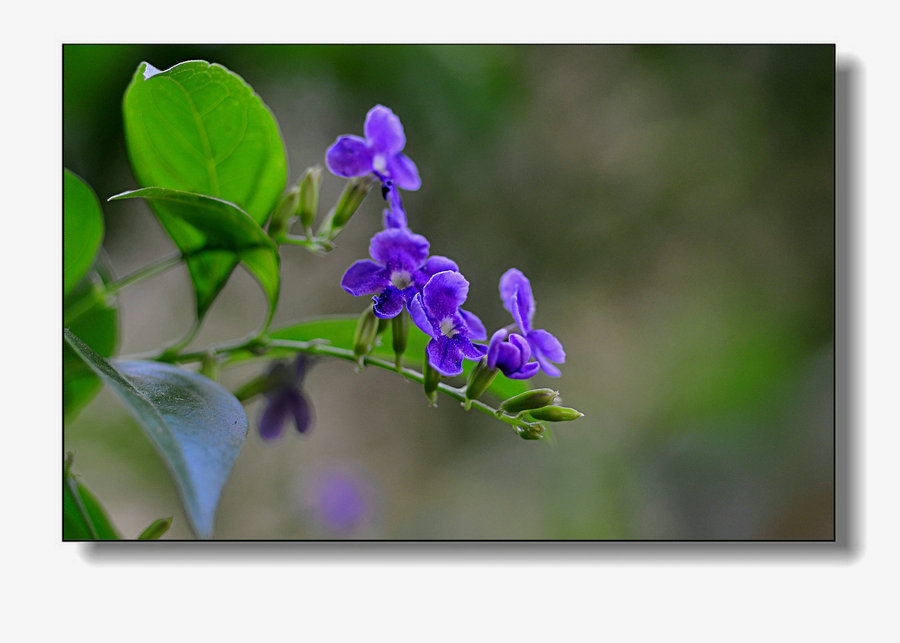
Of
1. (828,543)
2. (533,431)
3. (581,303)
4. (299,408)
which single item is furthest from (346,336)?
(581,303)

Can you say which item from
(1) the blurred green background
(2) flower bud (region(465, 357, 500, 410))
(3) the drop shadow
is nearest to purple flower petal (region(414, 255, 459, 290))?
(2) flower bud (region(465, 357, 500, 410))

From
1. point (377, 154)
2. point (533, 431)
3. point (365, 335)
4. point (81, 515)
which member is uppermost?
point (377, 154)

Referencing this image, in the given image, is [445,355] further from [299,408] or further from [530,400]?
[299,408]

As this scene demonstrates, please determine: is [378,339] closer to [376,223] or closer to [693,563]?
[693,563]

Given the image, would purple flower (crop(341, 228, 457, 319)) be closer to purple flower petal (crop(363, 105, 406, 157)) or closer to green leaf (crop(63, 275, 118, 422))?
purple flower petal (crop(363, 105, 406, 157))

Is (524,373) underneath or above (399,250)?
underneath

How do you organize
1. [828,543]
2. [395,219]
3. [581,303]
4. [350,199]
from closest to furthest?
[395,219], [350,199], [828,543], [581,303]
